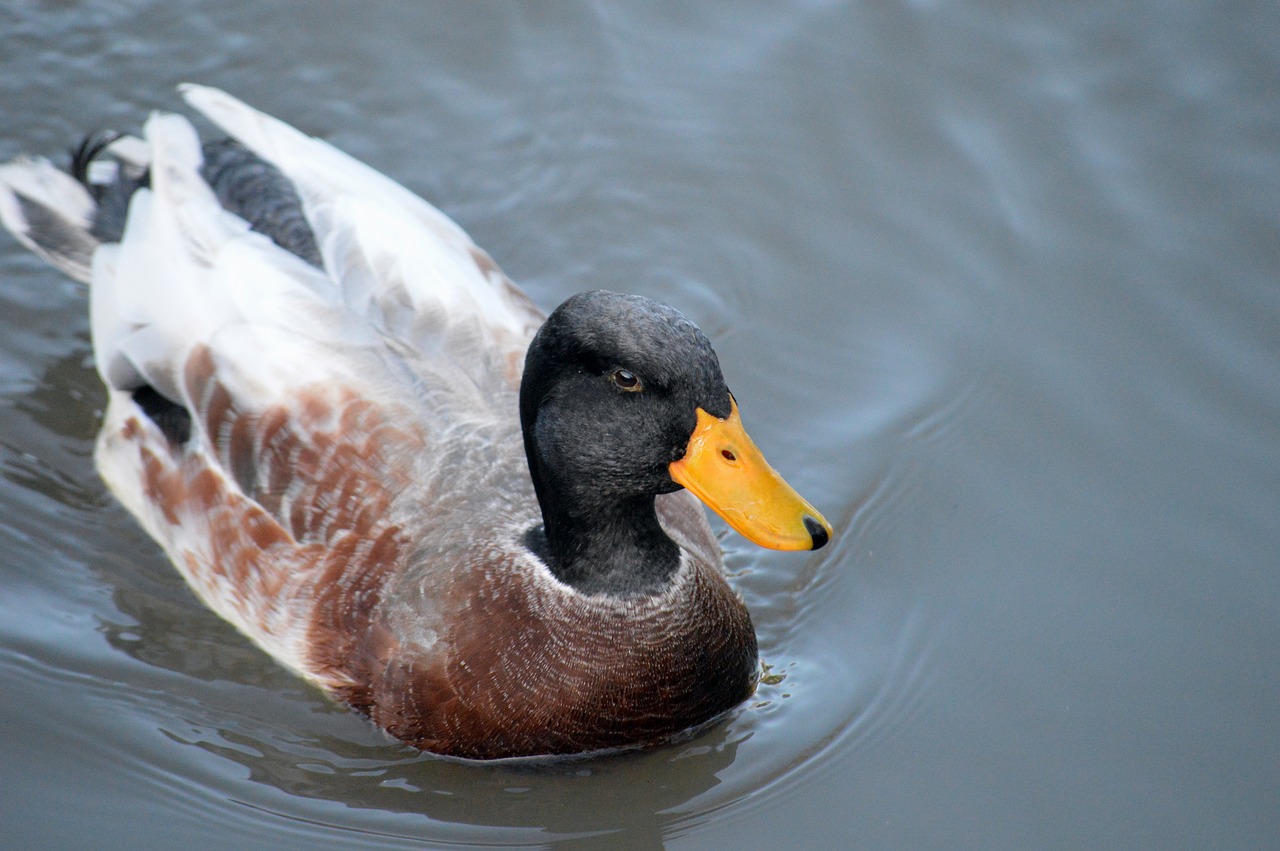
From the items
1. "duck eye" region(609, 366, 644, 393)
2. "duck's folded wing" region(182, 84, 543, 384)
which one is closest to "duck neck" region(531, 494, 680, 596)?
"duck eye" region(609, 366, 644, 393)

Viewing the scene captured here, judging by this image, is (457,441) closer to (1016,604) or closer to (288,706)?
(288,706)

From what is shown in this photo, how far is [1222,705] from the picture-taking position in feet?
15.2

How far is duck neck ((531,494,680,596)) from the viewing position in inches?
164

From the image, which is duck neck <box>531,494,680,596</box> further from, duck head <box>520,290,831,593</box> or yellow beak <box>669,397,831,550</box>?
yellow beak <box>669,397,831,550</box>

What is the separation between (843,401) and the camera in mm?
5879

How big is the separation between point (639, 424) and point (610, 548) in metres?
0.51

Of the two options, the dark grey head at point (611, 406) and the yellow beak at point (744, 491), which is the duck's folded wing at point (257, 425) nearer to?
the dark grey head at point (611, 406)

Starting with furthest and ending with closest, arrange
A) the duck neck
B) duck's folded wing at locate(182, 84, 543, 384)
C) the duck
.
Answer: duck's folded wing at locate(182, 84, 543, 384) < the duck neck < the duck

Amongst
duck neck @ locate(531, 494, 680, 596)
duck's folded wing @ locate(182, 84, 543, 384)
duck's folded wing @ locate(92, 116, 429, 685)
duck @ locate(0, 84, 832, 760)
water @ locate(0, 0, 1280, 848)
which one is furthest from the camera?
duck's folded wing @ locate(182, 84, 543, 384)

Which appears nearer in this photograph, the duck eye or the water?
the duck eye

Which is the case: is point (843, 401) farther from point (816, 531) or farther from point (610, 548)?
point (816, 531)

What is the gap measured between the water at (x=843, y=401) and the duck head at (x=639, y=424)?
96cm

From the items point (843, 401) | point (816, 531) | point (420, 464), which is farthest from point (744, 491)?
point (843, 401)

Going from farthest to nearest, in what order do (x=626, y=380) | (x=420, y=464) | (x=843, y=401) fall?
(x=843, y=401) → (x=420, y=464) → (x=626, y=380)
